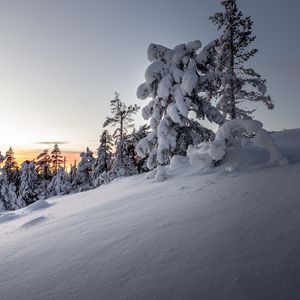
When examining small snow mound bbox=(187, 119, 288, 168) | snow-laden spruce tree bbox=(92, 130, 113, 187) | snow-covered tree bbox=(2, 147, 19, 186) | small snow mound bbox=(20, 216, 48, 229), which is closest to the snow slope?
small snow mound bbox=(187, 119, 288, 168)

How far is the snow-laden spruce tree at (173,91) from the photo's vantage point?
43.1 ft

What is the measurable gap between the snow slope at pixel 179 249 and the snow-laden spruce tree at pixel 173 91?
692 cm

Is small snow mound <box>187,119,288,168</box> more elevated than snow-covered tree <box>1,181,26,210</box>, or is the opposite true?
small snow mound <box>187,119,288,168</box>

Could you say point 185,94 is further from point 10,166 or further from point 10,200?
point 10,166

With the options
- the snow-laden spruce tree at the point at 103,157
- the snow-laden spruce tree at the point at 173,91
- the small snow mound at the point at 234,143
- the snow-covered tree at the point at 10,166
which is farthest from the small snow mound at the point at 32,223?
the snow-covered tree at the point at 10,166

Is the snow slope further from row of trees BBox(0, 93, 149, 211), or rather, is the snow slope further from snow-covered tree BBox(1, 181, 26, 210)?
snow-covered tree BBox(1, 181, 26, 210)

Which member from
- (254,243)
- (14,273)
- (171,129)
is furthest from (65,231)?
(171,129)

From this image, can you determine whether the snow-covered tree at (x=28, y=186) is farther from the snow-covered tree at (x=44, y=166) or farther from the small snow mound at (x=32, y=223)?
the small snow mound at (x=32, y=223)

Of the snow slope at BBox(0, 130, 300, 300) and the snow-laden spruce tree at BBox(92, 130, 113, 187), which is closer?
the snow slope at BBox(0, 130, 300, 300)

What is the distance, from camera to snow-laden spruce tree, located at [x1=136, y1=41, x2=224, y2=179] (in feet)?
43.1

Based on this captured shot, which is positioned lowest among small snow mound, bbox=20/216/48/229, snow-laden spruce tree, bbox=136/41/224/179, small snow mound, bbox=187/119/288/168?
small snow mound, bbox=20/216/48/229

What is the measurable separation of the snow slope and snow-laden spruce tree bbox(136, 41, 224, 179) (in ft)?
22.7

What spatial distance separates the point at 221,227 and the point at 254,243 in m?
0.72

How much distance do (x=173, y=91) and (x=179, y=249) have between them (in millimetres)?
10642
